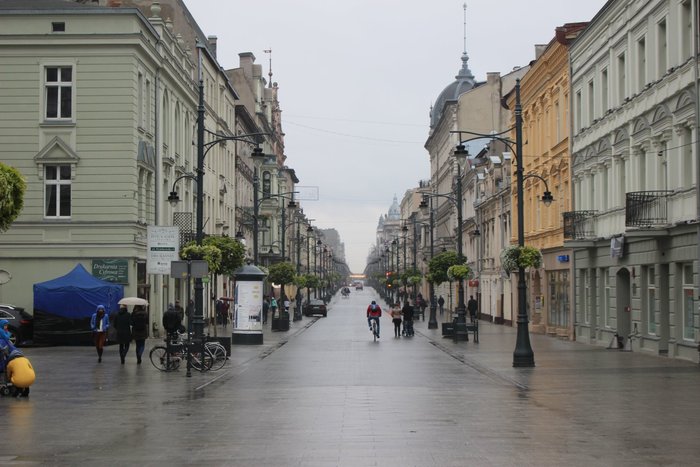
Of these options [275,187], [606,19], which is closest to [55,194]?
[606,19]

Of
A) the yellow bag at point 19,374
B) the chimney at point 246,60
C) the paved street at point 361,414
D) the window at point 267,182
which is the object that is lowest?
the paved street at point 361,414

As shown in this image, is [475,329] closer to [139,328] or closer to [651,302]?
[651,302]

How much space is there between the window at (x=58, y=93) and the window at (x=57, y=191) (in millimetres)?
1962

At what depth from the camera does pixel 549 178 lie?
46.9 meters

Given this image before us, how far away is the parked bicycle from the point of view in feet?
83.8

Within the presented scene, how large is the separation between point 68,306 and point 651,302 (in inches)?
757

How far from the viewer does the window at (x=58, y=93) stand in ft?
129

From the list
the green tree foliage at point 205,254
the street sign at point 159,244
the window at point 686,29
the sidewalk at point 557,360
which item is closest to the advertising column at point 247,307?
the green tree foliage at point 205,254

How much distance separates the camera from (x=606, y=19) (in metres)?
35.5

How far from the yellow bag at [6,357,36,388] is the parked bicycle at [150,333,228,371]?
19.4 ft

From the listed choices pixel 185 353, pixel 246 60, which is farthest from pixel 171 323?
pixel 246 60

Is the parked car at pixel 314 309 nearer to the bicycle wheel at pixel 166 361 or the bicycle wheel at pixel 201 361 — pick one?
the bicycle wheel at pixel 166 361

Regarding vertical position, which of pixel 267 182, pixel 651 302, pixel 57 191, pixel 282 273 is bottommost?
pixel 651 302

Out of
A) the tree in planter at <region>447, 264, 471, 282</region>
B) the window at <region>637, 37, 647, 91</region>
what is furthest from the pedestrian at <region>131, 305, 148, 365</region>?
the tree in planter at <region>447, 264, 471, 282</region>
